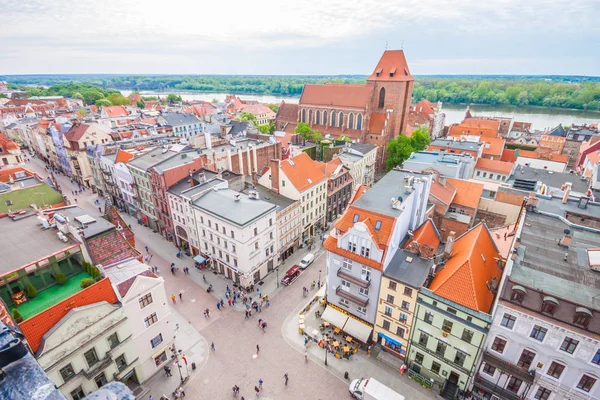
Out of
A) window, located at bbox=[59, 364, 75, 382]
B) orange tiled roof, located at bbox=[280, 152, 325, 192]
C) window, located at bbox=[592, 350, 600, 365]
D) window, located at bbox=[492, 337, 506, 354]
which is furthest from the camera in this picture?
orange tiled roof, located at bbox=[280, 152, 325, 192]

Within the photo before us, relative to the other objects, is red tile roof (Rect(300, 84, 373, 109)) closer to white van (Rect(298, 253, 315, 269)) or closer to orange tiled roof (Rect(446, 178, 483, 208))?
orange tiled roof (Rect(446, 178, 483, 208))

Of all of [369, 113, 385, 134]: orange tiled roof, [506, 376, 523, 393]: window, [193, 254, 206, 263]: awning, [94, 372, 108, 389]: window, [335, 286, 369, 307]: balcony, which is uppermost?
[369, 113, 385, 134]: orange tiled roof

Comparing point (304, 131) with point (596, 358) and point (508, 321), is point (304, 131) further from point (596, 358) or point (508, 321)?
point (596, 358)

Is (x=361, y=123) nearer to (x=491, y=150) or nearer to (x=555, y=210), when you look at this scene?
(x=491, y=150)

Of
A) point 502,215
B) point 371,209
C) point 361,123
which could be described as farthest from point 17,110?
point 502,215

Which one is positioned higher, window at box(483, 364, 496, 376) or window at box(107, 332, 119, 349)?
window at box(107, 332, 119, 349)

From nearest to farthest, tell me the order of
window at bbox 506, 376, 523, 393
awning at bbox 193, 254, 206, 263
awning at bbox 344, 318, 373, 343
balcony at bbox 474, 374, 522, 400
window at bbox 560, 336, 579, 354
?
window at bbox 560, 336, 579, 354
window at bbox 506, 376, 523, 393
balcony at bbox 474, 374, 522, 400
awning at bbox 344, 318, 373, 343
awning at bbox 193, 254, 206, 263

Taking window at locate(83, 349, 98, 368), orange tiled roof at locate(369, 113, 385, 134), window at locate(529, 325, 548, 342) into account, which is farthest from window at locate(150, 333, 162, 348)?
orange tiled roof at locate(369, 113, 385, 134)
